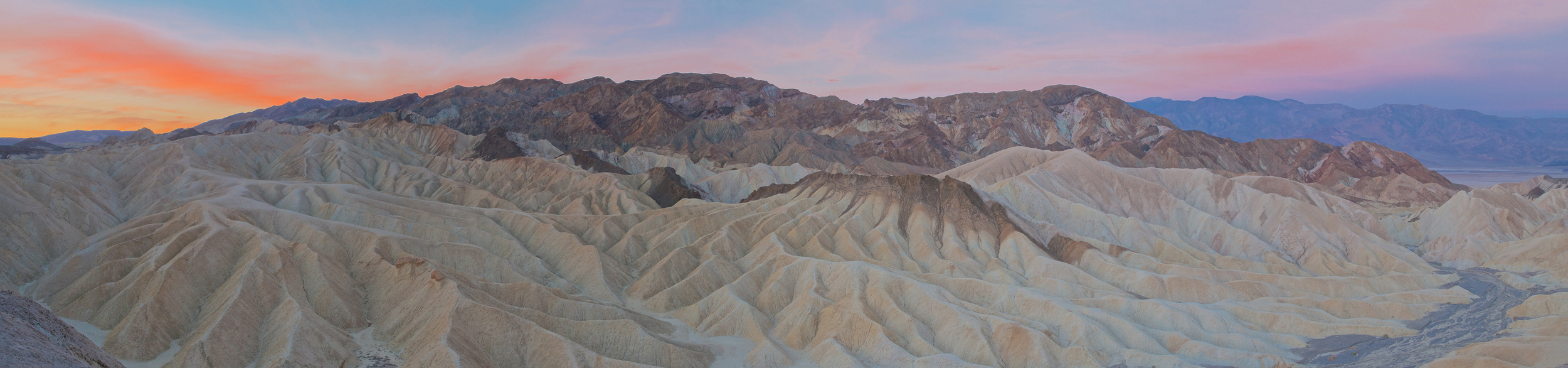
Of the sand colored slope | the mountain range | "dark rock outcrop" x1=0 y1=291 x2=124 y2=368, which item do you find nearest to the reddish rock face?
the mountain range

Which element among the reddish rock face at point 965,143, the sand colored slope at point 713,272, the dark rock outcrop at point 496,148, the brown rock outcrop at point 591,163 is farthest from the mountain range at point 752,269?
the reddish rock face at point 965,143

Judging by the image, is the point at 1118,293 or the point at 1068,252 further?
the point at 1068,252

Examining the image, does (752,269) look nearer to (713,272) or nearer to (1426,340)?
(713,272)

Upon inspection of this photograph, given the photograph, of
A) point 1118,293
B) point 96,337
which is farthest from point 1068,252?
point 96,337

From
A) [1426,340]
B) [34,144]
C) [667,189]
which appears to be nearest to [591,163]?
[667,189]

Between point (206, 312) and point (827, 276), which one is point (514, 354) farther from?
point (827, 276)

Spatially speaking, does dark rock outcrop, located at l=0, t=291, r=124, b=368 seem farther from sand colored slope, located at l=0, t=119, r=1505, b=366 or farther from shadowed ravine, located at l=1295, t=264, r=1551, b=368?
shadowed ravine, located at l=1295, t=264, r=1551, b=368

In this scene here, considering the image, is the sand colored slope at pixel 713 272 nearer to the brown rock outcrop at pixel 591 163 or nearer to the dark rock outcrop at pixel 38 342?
the dark rock outcrop at pixel 38 342
